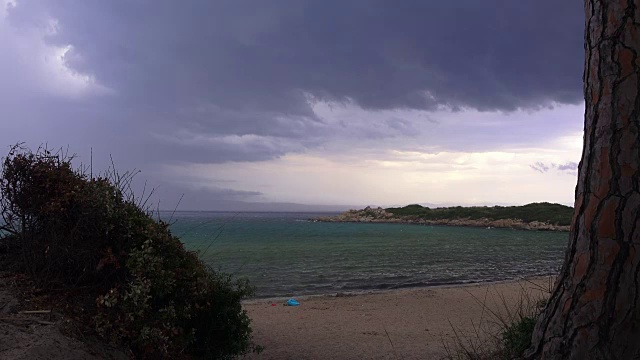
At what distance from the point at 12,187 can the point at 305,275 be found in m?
17.5

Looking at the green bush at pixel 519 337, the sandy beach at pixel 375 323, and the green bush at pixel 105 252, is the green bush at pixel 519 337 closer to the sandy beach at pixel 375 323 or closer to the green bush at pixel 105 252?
the sandy beach at pixel 375 323

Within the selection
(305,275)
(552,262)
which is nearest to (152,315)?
(305,275)

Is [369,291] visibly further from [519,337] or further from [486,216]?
[486,216]

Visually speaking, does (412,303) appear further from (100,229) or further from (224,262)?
(224,262)

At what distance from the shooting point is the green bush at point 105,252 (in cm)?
499

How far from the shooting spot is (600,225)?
10.7 feet

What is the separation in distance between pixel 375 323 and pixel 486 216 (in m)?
97.3

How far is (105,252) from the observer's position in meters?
5.25

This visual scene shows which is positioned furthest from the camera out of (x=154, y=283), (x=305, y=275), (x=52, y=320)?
(x=305, y=275)

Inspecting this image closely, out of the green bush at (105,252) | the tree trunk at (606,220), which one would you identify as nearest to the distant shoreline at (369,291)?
the green bush at (105,252)

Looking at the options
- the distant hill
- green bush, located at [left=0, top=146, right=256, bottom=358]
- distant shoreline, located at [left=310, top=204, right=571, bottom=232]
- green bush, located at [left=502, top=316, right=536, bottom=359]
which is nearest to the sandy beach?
green bush, located at [left=502, top=316, right=536, bottom=359]

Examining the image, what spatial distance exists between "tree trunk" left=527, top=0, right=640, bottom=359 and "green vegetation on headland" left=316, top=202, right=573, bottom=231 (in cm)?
7907

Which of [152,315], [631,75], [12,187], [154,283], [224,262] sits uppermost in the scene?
[631,75]

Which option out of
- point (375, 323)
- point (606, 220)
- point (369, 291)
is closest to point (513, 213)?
point (369, 291)
